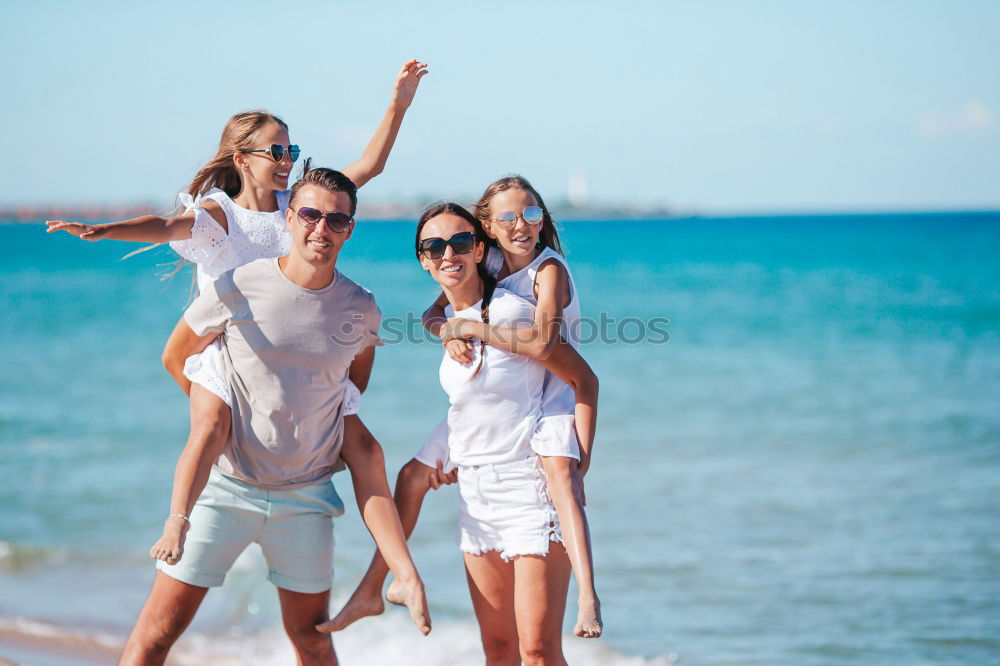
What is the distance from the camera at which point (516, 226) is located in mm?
3643

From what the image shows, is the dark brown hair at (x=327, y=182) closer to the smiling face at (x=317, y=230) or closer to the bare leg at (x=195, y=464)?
the smiling face at (x=317, y=230)

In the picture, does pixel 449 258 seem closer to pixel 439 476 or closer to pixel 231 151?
pixel 439 476

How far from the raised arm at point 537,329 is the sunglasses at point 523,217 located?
178 millimetres

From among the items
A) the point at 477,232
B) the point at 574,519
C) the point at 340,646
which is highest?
the point at 477,232

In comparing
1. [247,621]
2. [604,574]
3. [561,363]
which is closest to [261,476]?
[561,363]

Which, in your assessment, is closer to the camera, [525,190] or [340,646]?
[525,190]

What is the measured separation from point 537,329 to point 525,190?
0.56 metres

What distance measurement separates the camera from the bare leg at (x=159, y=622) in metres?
3.49

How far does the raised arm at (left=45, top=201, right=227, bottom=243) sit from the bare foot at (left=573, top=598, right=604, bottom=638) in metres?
1.89

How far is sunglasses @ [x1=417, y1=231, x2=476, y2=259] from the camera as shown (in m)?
3.54

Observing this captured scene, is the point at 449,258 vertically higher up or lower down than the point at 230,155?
lower down

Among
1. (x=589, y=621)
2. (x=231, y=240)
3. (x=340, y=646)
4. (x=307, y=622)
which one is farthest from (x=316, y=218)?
(x=340, y=646)

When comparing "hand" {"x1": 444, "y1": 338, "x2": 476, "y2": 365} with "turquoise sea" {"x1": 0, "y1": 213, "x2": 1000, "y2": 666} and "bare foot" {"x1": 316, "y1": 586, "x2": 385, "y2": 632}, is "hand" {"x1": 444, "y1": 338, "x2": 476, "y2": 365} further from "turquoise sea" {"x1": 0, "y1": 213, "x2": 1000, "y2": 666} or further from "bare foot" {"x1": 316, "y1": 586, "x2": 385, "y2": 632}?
"turquoise sea" {"x1": 0, "y1": 213, "x2": 1000, "y2": 666}

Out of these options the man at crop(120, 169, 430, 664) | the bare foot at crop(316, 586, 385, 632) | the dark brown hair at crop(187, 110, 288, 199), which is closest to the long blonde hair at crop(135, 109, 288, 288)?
the dark brown hair at crop(187, 110, 288, 199)
